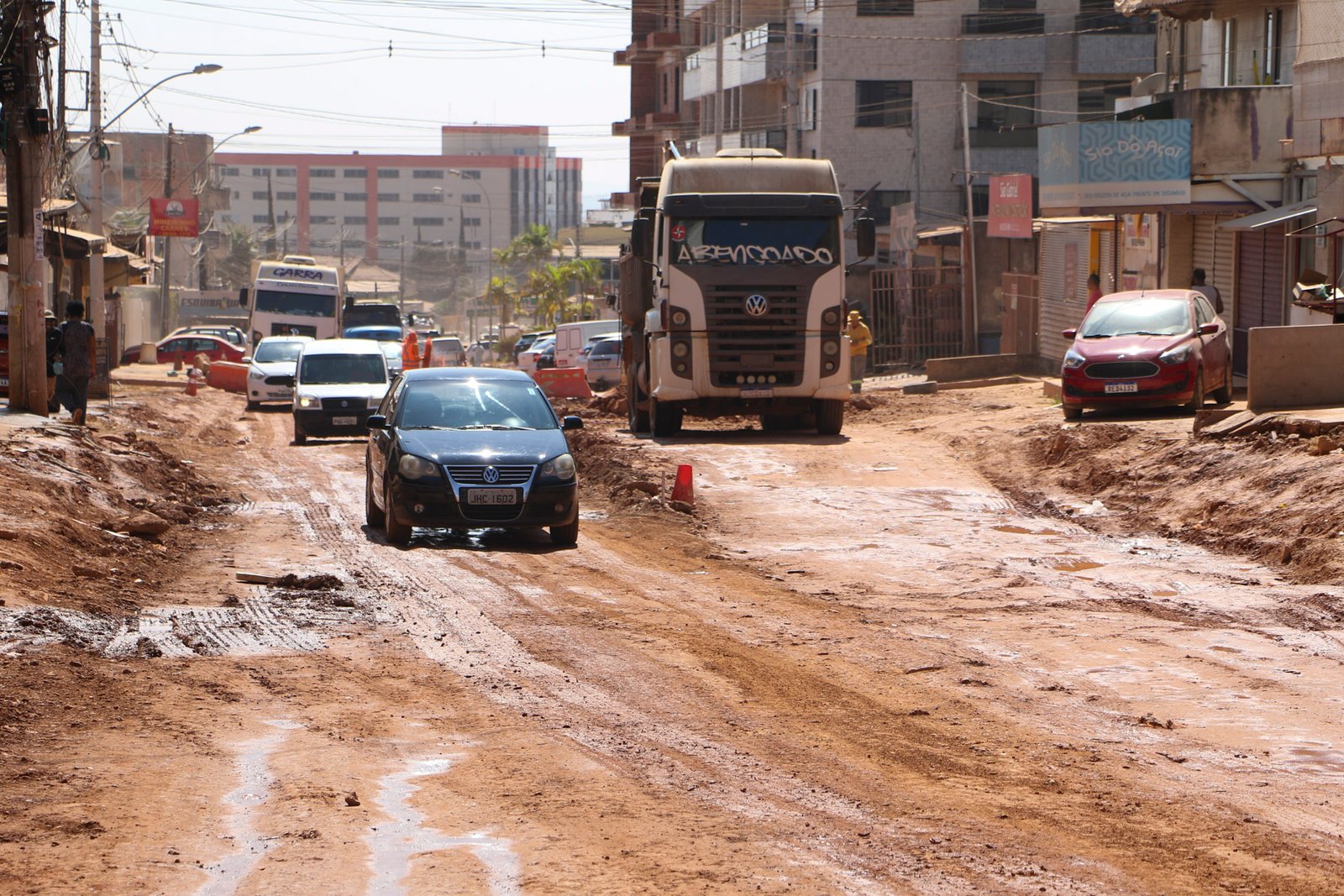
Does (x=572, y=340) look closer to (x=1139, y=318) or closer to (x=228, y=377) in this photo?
(x=228, y=377)

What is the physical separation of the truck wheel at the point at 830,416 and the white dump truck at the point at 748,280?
16 cm

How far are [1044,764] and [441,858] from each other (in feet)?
9.41

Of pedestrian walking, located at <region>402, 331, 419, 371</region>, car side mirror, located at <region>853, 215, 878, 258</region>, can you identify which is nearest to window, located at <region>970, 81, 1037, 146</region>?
pedestrian walking, located at <region>402, 331, 419, 371</region>

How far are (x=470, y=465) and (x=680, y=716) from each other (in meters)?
6.33

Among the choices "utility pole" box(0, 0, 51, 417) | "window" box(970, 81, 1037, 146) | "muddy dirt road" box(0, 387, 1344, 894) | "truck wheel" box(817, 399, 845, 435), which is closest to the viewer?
"muddy dirt road" box(0, 387, 1344, 894)

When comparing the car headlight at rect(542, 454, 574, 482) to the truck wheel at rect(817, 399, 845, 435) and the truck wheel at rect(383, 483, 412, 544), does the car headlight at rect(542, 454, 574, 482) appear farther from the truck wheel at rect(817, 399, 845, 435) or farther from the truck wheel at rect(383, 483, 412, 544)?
the truck wheel at rect(817, 399, 845, 435)

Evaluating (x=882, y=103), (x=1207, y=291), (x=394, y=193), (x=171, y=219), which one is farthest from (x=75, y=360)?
(x=394, y=193)

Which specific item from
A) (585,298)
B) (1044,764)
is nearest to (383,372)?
(1044,764)

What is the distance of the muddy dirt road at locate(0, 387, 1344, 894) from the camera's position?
19.0 ft

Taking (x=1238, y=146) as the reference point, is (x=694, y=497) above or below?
below

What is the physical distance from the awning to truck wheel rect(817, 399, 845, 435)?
7131 millimetres

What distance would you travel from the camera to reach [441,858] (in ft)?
19.0

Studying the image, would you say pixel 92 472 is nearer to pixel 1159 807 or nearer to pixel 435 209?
pixel 1159 807

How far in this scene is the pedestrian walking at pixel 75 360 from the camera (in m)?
21.9
